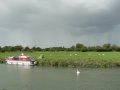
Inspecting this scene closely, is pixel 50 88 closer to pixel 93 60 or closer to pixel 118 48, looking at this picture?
pixel 93 60

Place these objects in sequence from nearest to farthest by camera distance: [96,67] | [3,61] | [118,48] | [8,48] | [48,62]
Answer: [96,67], [48,62], [3,61], [118,48], [8,48]

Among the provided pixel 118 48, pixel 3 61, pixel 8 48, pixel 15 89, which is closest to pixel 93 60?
pixel 3 61

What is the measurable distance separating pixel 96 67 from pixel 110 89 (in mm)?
33892

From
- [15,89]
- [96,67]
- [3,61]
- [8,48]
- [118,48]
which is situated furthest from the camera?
[8,48]

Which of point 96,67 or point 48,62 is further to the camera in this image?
point 48,62

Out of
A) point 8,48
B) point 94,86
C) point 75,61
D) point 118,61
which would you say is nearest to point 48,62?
point 75,61

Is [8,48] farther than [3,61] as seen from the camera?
Yes

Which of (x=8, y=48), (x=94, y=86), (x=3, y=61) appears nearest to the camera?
(x=94, y=86)

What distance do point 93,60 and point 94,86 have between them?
118ft

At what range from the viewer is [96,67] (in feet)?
244

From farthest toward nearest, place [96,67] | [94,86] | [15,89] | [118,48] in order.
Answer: [118,48] < [96,67] < [94,86] < [15,89]

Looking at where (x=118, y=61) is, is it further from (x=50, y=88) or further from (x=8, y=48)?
(x=8, y=48)

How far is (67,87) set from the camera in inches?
1668

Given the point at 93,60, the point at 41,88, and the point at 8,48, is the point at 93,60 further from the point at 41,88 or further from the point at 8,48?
the point at 8,48
